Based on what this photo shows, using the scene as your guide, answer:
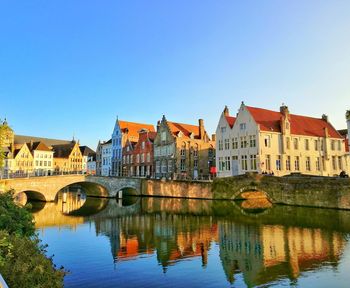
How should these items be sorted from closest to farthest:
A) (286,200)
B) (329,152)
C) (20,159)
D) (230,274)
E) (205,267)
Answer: (230,274) < (205,267) < (286,200) < (329,152) < (20,159)

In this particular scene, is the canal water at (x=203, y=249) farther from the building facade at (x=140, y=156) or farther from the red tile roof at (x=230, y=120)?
the building facade at (x=140, y=156)

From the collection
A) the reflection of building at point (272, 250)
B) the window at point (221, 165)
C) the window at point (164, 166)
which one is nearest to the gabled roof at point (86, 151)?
the window at point (164, 166)

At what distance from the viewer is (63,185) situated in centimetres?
4912

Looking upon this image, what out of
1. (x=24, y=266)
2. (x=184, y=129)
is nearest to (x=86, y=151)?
(x=184, y=129)

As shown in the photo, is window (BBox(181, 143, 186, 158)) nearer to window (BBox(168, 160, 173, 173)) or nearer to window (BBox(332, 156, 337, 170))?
window (BBox(168, 160, 173, 173))

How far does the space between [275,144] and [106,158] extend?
159ft

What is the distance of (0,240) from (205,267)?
10.4 meters

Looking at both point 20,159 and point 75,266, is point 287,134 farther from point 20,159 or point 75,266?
point 20,159

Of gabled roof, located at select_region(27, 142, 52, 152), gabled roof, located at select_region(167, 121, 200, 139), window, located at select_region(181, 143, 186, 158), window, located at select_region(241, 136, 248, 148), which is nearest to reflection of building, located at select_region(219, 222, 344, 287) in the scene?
window, located at select_region(241, 136, 248, 148)

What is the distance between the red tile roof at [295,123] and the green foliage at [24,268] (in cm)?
4259

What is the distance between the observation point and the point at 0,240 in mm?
8047

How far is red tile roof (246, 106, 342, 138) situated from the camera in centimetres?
5009

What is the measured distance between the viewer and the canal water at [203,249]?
46.9 feet

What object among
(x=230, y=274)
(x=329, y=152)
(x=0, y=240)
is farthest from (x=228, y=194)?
(x=0, y=240)
